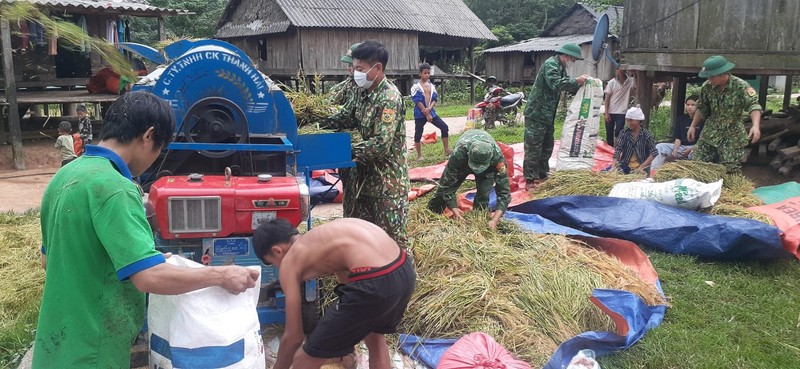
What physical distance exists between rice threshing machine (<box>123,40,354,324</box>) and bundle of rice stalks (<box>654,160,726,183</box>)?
4.22 meters

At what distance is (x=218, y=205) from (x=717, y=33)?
7.59 metres

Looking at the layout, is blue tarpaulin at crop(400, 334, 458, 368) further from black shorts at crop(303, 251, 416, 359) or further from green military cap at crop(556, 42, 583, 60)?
green military cap at crop(556, 42, 583, 60)

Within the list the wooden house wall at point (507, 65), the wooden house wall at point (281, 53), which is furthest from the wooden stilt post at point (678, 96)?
the wooden house wall at point (507, 65)

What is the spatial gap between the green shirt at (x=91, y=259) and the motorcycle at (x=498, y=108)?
1306 centimetres

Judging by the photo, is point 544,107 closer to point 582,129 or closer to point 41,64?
point 582,129

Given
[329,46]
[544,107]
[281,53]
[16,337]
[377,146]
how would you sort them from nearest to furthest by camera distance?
[16,337] → [377,146] → [544,107] → [329,46] → [281,53]

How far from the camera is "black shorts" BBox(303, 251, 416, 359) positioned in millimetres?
2738

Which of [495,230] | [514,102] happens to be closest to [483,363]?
[495,230]

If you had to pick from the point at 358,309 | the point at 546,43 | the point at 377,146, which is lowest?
the point at 358,309

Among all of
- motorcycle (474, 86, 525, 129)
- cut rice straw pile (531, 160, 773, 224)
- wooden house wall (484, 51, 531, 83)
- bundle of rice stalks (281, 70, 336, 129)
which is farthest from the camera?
wooden house wall (484, 51, 531, 83)

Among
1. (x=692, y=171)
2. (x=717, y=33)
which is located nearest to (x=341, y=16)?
(x=717, y=33)

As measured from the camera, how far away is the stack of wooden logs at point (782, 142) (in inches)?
312

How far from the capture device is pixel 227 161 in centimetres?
358

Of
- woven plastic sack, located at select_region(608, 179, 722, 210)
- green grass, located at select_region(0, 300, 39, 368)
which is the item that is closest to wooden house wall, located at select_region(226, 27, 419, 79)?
woven plastic sack, located at select_region(608, 179, 722, 210)
